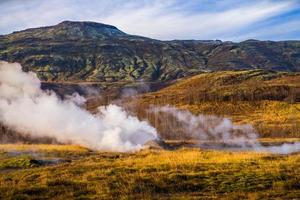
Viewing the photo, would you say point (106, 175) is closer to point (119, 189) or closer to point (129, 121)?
point (119, 189)

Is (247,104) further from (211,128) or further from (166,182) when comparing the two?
(166,182)

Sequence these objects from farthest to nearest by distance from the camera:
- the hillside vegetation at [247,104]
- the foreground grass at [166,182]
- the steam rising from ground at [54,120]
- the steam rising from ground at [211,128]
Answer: the hillside vegetation at [247,104]
the steam rising from ground at [211,128]
the steam rising from ground at [54,120]
the foreground grass at [166,182]

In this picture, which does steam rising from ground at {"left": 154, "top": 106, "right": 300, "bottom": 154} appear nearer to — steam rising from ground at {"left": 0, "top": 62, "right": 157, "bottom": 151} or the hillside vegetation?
the hillside vegetation

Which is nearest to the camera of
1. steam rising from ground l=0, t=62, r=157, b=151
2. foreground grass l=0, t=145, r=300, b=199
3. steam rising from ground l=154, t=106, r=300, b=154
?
foreground grass l=0, t=145, r=300, b=199

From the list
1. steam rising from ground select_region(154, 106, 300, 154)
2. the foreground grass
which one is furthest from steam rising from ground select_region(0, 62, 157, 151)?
the foreground grass

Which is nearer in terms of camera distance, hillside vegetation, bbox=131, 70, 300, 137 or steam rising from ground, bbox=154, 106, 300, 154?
steam rising from ground, bbox=154, 106, 300, 154

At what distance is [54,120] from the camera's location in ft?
250

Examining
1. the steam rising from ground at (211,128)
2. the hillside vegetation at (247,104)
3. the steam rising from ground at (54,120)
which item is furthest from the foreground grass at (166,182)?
the hillside vegetation at (247,104)

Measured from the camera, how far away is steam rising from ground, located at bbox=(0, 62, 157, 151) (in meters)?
72.9

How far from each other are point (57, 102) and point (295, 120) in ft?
240

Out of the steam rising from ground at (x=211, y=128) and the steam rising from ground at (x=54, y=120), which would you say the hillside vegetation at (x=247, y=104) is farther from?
the steam rising from ground at (x=54, y=120)

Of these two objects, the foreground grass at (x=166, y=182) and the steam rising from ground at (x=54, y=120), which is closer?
the foreground grass at (x=166, y=182)

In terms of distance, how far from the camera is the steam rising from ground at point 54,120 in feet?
239

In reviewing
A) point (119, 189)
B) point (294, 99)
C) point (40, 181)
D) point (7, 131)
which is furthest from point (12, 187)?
point (294, 99)
